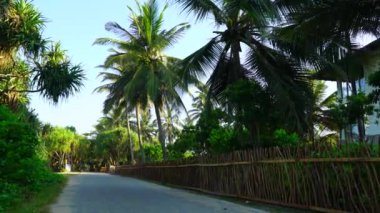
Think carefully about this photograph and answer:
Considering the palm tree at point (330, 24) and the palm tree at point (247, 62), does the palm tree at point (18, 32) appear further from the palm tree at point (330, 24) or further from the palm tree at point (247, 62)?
the palm tree at point (330, 24)

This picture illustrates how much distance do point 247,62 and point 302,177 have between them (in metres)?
10.7

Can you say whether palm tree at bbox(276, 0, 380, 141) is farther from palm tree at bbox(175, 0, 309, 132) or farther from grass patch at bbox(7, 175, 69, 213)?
grass patch at bbox(7, 175, 69, 213)

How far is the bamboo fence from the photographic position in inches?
421

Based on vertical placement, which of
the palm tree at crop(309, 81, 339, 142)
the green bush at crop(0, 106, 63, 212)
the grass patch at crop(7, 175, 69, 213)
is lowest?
the grass patch at crop(7, 175, 69, 213)

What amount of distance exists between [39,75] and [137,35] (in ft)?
56.0

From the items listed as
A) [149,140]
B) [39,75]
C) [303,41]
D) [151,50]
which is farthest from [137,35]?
[149,140]

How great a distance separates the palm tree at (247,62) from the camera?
21016 mm

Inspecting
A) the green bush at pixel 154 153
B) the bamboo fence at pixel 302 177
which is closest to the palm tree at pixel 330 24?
the bamboo fence at pixel 302 177

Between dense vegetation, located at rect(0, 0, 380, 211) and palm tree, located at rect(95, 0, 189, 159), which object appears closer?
dense vegetation, located at rect(0, 0, 380, 211)

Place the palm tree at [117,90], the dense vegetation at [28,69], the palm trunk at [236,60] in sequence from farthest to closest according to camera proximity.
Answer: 1. the palm tree at [117,90]
2. the palm trunk at [236,60]
3. the dense vegetation at [28,69]

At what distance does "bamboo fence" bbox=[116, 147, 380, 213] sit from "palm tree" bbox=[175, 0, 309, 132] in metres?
3.94

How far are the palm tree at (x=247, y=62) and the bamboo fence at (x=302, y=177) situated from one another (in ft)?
12.9

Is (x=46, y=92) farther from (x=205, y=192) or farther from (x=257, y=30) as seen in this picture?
(x=257, y=30)

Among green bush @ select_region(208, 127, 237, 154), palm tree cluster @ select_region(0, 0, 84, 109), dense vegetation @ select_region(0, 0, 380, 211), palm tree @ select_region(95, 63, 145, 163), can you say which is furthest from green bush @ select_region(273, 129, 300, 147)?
palm tree @ select_region(95, 63, 145, 163)
